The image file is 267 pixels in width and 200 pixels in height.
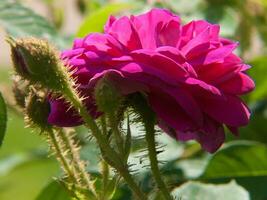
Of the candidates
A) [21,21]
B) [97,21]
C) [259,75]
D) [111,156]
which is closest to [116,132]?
[111,156]

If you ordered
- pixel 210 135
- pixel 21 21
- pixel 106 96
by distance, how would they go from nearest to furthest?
pixel 106 96
pixel 210 135
pixel 21 21

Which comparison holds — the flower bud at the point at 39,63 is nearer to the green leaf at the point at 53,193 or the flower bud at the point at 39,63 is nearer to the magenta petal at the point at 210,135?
the magenta petal at the point at 210,135

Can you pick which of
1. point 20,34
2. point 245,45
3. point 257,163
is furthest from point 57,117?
point 245,45

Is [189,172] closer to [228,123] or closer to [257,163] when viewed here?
[257,163]

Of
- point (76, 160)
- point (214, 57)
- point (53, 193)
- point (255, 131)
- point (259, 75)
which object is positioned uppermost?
point (214, 57)

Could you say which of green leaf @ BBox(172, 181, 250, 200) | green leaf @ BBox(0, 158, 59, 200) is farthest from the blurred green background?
green leaf @ BBox(0, 158, 59, 200)

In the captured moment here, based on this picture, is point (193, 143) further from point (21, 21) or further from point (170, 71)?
point (170, 71)

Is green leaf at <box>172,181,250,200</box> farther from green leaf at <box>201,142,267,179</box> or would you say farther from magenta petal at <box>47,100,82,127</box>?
magenta petal at <box>47,100,82,127</box>
